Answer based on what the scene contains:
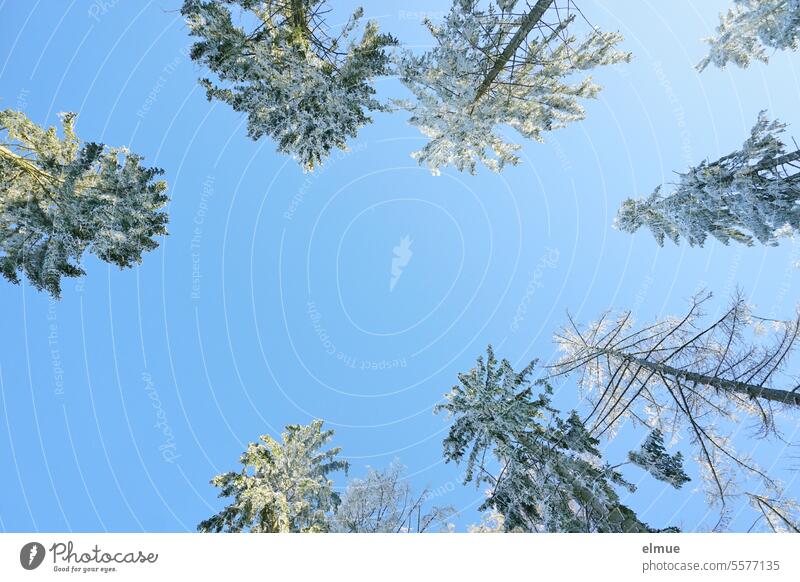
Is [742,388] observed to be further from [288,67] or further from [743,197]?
[288,67]

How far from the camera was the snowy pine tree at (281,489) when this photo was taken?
9.14m

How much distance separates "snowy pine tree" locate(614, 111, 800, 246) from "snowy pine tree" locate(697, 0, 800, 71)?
3267 millimetres

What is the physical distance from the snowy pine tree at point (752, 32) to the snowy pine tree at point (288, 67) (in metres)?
A: 7.95

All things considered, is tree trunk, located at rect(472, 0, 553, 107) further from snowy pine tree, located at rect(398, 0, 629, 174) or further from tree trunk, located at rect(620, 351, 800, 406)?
tree trunk, located at rect(620, 351, 800, 406)

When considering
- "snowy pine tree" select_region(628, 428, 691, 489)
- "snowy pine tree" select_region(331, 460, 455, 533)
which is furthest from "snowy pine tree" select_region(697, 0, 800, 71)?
"snowy pine tree" select_region(331, 460, 455, 533)
